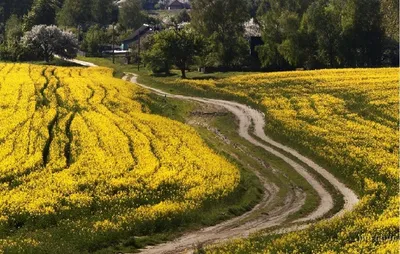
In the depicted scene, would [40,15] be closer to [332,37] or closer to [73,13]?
[73,13]

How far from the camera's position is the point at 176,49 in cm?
10038

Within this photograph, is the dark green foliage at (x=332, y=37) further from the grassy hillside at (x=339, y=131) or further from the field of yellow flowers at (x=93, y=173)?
the field of yellow flowers at (x=93, y=173)

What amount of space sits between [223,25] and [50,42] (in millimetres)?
42585

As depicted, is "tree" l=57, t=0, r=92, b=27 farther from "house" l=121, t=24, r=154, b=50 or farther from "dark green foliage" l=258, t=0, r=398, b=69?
"dark green foliage" l=258, t=0, r=398, b=69

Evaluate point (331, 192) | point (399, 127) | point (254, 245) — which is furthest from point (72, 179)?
point (399, 127)

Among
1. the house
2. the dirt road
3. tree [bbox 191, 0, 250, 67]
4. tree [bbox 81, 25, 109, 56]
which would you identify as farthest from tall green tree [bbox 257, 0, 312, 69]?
the house

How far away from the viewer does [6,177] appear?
3944 centimetres

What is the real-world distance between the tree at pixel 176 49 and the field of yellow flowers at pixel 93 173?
32.4 m

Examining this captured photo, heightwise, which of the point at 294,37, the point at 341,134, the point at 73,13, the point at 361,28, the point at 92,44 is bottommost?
the point at 341,134

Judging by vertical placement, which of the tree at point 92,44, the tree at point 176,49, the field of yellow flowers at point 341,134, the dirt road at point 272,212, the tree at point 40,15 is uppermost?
the tree at point 40,15

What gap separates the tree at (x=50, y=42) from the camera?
129 m

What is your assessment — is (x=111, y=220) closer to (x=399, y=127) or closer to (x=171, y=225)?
(x=171, y=225)

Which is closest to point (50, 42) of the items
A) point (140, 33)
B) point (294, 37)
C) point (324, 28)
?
point (140, 33)

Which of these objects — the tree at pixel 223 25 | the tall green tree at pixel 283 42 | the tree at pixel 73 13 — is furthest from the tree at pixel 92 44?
the tall green tree at pixel 283 42
